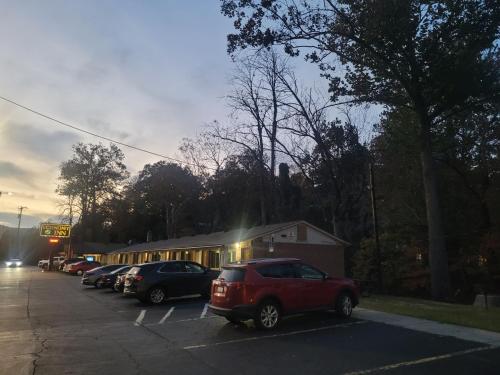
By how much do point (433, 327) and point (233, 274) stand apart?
4.86 meters

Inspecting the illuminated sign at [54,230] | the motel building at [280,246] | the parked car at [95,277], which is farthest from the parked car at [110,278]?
the illuminated sign at [54,230]

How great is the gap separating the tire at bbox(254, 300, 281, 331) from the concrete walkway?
2760 mm

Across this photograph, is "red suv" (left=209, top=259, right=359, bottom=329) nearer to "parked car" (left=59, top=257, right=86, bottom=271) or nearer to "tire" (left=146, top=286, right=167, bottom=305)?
"tire" (left=146, top=286, right=167, bottom=305)

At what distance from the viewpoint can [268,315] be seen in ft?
38.5

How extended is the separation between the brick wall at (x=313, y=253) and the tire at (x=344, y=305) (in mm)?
18462

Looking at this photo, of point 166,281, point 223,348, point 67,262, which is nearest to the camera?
point 223,348

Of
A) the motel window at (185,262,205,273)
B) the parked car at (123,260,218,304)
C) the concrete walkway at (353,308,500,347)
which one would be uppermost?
the motel window at (185,262,205,273)

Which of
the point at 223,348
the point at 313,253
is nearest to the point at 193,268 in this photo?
the point at 223,348

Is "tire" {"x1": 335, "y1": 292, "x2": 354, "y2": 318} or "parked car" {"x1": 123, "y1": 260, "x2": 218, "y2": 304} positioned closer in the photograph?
"tire" {"x1": 335, "y1": 292, "x2": 354, "y2": 318}

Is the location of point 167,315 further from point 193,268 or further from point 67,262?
point 67,262

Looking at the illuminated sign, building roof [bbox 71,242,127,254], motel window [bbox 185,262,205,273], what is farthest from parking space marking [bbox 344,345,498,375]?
building roof [bbox 71,242,127,254]

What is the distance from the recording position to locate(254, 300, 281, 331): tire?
11.5 meters

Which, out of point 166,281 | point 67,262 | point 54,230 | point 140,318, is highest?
point 54,230

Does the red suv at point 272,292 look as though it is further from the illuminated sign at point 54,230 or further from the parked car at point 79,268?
the illuminated sign at point 54,230
